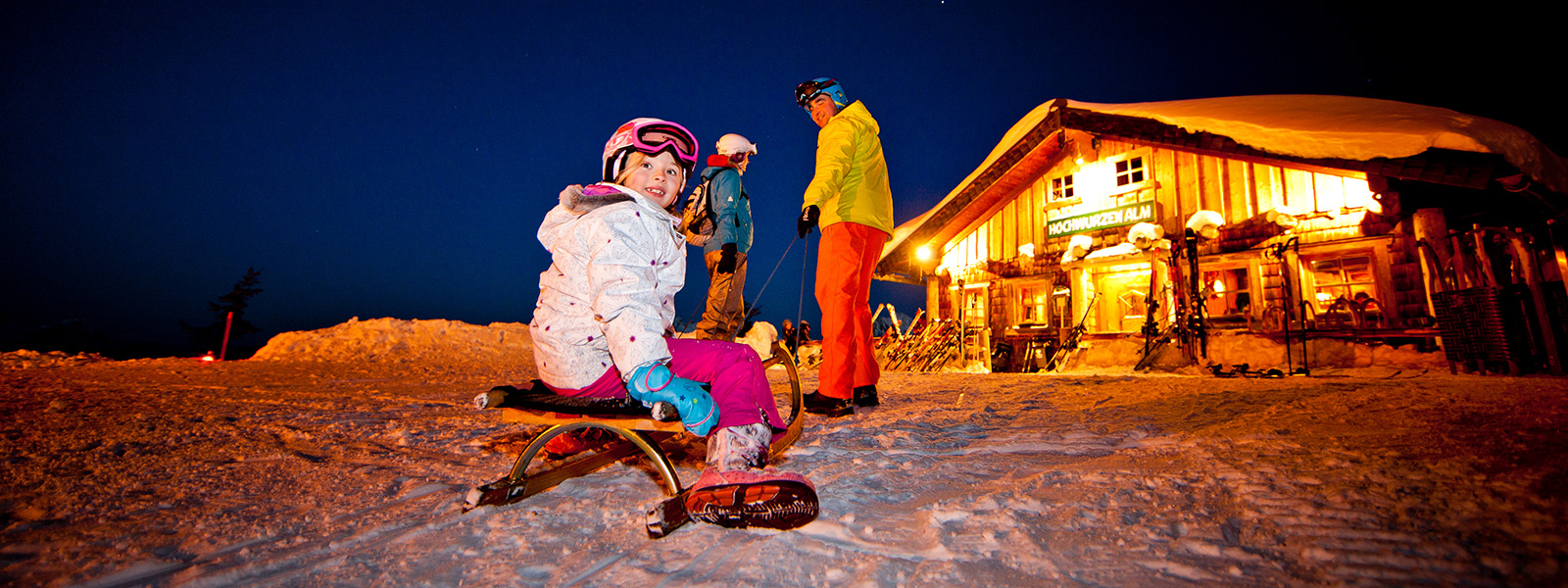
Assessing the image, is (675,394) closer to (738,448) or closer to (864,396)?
(738,448)

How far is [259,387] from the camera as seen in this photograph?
5270 mm

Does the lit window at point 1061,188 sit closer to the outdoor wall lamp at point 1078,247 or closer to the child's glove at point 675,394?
the outdoor wall lamp at point 1078,247

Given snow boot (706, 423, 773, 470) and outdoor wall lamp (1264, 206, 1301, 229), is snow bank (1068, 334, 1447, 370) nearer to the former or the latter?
outdoor wall lamp (1264, 206, 1301, 229)

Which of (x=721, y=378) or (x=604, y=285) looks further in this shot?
(x=721, y=378)

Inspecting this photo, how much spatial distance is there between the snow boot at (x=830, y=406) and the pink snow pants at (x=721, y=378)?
5.33 ft

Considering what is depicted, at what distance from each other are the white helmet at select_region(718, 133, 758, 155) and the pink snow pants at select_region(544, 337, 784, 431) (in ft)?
11.6

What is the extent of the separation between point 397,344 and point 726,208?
8.74 metres

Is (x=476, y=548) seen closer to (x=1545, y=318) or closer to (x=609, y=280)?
(x=609, y=280)

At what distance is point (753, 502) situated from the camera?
1.44m

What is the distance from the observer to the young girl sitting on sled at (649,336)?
4.83 ft

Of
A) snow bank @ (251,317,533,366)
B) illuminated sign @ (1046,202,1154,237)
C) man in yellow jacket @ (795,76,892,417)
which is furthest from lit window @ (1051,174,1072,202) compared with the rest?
snow bank @ (251,317,533,366)

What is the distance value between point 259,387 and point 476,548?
19.5ft

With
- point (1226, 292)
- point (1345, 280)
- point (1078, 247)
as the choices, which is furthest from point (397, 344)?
point (1345, 280)

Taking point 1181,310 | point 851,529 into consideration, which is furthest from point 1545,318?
point 851,529
